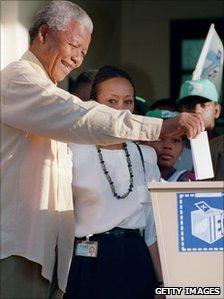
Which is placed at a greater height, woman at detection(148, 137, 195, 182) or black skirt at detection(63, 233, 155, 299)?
woman at detection(148, 137, 195, 182)

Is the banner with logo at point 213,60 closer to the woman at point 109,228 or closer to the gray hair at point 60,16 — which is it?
the woman at point 109,228

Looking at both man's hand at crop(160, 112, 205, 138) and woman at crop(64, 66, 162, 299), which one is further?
woman at crop(64, 66, 162, 299)

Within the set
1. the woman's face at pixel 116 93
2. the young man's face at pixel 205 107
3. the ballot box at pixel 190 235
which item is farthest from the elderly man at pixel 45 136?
the young man's face at pixel 205 107

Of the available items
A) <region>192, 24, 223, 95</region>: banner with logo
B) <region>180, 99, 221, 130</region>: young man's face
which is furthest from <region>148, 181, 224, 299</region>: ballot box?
<region>180, 99, 221, 130</region>: young man's face

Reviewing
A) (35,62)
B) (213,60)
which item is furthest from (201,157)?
(213,60)

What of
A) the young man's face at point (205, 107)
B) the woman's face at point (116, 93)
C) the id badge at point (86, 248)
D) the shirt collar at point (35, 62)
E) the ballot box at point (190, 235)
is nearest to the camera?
the ballot box at point (190, 235)

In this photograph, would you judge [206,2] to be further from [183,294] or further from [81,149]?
[183,294]

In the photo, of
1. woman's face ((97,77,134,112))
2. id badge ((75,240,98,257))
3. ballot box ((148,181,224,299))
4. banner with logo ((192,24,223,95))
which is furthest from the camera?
banner with logo ((192,24,223,95))

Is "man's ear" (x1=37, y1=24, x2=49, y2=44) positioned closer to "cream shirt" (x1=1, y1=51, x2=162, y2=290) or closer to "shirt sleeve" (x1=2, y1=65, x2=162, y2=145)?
"cream shirt" (x1=1, y1=51, x2=162, y2=290)

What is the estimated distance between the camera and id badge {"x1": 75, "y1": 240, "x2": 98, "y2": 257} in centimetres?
371

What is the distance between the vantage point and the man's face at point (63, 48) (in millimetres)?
3299

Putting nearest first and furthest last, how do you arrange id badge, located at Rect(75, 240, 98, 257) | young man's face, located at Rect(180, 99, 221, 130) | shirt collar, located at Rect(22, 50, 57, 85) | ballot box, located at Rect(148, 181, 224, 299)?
ballot box, located at Rect(148, 181, 224, 299) < shirt collar, located at Rect(22, 50, 57, 85) < id badge, located at Rect(75, 240, 98, 257) < young man's face, located at Rect(180, 99, 221, 130)

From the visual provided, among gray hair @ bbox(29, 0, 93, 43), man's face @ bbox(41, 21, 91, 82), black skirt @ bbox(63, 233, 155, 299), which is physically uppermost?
gray hair @ bbox(29, 0, 93, 43)

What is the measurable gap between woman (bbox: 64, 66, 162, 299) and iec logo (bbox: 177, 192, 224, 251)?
774 mm
